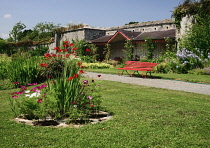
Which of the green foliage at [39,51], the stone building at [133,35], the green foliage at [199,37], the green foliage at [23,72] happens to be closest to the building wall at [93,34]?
the stone building at [133,35]

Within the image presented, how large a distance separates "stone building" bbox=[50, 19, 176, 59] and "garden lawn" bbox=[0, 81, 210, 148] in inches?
513

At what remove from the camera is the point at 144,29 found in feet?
71.0

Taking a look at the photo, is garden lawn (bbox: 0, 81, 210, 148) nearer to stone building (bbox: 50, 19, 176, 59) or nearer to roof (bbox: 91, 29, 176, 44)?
stone building (bbox: 50, 19, 176, 59)

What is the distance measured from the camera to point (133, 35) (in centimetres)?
2083

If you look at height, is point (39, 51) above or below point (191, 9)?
below

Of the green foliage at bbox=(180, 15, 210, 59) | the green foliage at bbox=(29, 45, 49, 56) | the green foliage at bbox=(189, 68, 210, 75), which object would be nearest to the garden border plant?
the green foliage at bbox=(189, 68, 210, 75)

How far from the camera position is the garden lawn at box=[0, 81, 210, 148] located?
10.5 feet

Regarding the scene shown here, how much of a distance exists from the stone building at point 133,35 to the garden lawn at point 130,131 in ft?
42.8

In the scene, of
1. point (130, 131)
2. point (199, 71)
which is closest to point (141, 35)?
point (199, 71)

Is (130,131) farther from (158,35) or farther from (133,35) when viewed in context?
(133,35)

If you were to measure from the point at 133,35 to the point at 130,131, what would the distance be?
17912mm

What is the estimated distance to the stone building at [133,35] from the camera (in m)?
18.9

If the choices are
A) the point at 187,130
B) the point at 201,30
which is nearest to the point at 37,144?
the point at 187,130

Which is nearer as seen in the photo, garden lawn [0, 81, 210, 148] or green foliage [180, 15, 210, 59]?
garden lawn [0, 81, 210, 148]
